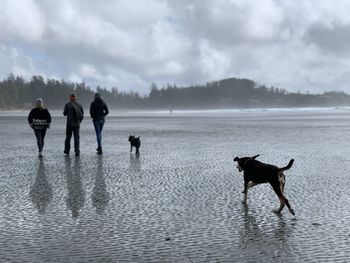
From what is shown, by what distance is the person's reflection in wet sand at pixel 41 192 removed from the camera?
7309 mm

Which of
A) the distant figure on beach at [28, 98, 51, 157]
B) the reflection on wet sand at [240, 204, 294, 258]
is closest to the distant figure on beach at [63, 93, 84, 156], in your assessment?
the distant figure on beach at [28, 98, 51, 157]

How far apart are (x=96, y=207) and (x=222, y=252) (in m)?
2.76

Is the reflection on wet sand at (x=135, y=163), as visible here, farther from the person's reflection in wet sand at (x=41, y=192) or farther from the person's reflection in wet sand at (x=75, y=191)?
the person's reflection in wet sand at (x=41, y=192)

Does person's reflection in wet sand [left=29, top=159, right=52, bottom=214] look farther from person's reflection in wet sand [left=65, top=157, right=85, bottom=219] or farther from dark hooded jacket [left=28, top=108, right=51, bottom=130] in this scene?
dark hooded jacket [left=28, top=108, right=51, bottom=130]

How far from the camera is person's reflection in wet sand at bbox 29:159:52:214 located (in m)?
7.31

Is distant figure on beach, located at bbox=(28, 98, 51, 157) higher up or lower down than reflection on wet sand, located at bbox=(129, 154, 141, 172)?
higher up

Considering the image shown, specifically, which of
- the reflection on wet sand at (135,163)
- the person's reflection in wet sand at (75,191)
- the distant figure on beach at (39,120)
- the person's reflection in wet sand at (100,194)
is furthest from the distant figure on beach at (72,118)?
the person's reflection in wet sand at (100,194)

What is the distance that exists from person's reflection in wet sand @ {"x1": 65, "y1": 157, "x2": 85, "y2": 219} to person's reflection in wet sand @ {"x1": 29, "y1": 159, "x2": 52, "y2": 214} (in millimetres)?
339

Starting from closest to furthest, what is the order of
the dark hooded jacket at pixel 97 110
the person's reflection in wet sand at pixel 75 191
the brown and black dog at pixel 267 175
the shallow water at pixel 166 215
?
the shallow water at pixel 166 215 → the brown and black dog at pixel 267 175 → the person's reflection in wet sand at pixel 75 191 → the dark hooded jacket at pixel 97 110

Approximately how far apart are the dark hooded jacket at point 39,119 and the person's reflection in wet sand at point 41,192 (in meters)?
4.57

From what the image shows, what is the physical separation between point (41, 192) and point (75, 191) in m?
0.58

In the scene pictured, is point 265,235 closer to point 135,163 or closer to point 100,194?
point 100,194

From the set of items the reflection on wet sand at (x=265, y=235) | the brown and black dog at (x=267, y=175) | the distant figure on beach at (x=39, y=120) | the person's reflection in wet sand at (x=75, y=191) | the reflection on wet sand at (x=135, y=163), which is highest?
the distant figure on beach at (x=39, y=120)

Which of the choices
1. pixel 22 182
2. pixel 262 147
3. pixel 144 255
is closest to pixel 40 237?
pixel 144 255
